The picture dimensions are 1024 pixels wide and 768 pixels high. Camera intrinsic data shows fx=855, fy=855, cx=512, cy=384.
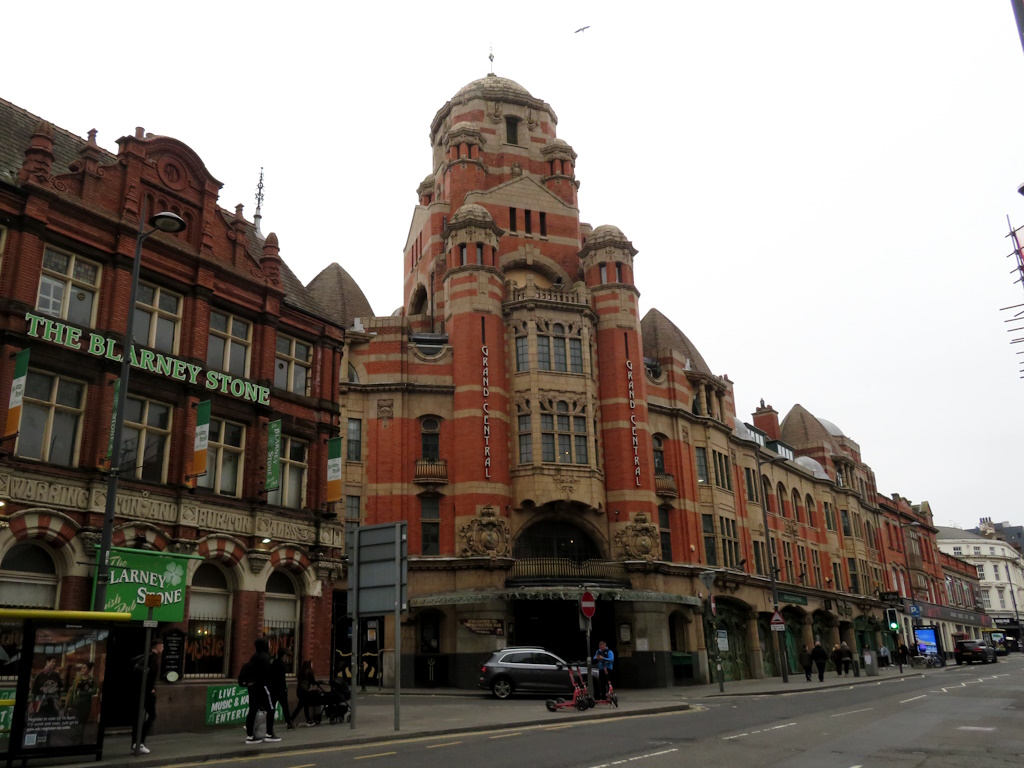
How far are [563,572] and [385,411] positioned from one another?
1160cm

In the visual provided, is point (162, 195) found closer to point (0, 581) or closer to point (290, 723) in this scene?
point (0, 581)

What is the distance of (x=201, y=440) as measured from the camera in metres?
20.4

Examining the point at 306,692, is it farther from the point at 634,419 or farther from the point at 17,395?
the point at 634,419

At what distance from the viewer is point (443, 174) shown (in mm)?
51531

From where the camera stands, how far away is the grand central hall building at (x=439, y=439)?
63.2ft

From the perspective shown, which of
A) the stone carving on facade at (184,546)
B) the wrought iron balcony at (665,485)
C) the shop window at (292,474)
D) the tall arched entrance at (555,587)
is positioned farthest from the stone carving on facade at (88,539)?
the wrought iron balcony at (665,485)

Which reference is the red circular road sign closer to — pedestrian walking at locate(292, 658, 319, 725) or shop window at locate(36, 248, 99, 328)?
pedestrian walking at locate(292, 658, 319, 725)

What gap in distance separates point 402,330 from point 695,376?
59.0 feet

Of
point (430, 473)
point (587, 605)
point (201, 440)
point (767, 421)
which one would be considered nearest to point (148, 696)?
point (201, 440)

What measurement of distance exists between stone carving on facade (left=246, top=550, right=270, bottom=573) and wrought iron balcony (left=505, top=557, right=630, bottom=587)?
19584 mm

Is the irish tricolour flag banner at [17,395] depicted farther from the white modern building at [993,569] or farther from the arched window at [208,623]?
the white modern building at [993,569]

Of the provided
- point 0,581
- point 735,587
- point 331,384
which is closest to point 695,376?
point 735,587

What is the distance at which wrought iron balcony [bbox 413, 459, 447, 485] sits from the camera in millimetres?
40969

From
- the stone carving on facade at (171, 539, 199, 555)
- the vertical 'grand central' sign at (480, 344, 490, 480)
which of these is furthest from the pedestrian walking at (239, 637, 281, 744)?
the vertical 'grand central' sign at (480, 344, 490, 480)
